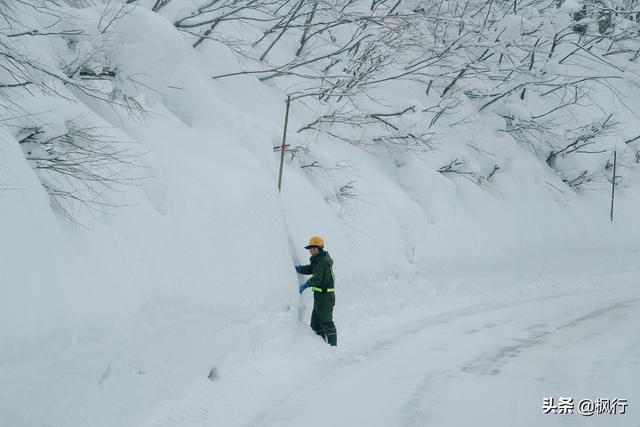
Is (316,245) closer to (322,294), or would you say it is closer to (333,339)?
(322,294)

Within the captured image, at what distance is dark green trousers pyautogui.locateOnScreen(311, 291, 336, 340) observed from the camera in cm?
863

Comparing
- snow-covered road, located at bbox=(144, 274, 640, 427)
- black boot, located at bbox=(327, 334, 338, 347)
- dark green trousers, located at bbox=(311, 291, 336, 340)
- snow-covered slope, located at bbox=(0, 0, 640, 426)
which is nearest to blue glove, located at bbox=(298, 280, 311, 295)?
snow-covered slope, located at bbox=(0, 0, 640, 426)

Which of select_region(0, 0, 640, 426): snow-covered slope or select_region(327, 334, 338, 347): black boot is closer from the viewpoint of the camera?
select_region(0, 0, 640, 426): snow-covered slope

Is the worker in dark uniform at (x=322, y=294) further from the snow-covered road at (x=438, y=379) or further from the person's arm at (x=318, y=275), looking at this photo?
the snow-covered road at (x=438, y=379)

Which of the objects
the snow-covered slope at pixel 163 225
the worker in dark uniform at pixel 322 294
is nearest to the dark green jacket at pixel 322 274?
the worker in dark uniform at pixel 322 294

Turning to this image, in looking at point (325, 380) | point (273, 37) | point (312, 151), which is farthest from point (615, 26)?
point (325, 380)

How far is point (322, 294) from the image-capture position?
28.7ft

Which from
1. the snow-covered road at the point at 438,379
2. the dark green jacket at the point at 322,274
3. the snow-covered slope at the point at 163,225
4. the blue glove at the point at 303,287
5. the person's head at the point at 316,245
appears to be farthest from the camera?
the blue glove at the point at 303,287

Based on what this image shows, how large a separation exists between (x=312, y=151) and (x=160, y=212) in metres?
5.02

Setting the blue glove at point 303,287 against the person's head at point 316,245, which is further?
the blue glove at point 303,287

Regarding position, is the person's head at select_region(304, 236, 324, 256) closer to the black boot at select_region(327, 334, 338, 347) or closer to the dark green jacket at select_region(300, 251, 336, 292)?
the dark green jacket at select_region(300, 251, 336, 292)

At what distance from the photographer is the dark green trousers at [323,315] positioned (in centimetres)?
863

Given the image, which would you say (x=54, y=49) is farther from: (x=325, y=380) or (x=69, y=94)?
(x=325, y=380)

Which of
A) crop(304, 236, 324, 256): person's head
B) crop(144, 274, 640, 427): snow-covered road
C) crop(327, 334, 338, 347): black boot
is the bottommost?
crop(144, 274, 640, 427): snow-covered road
